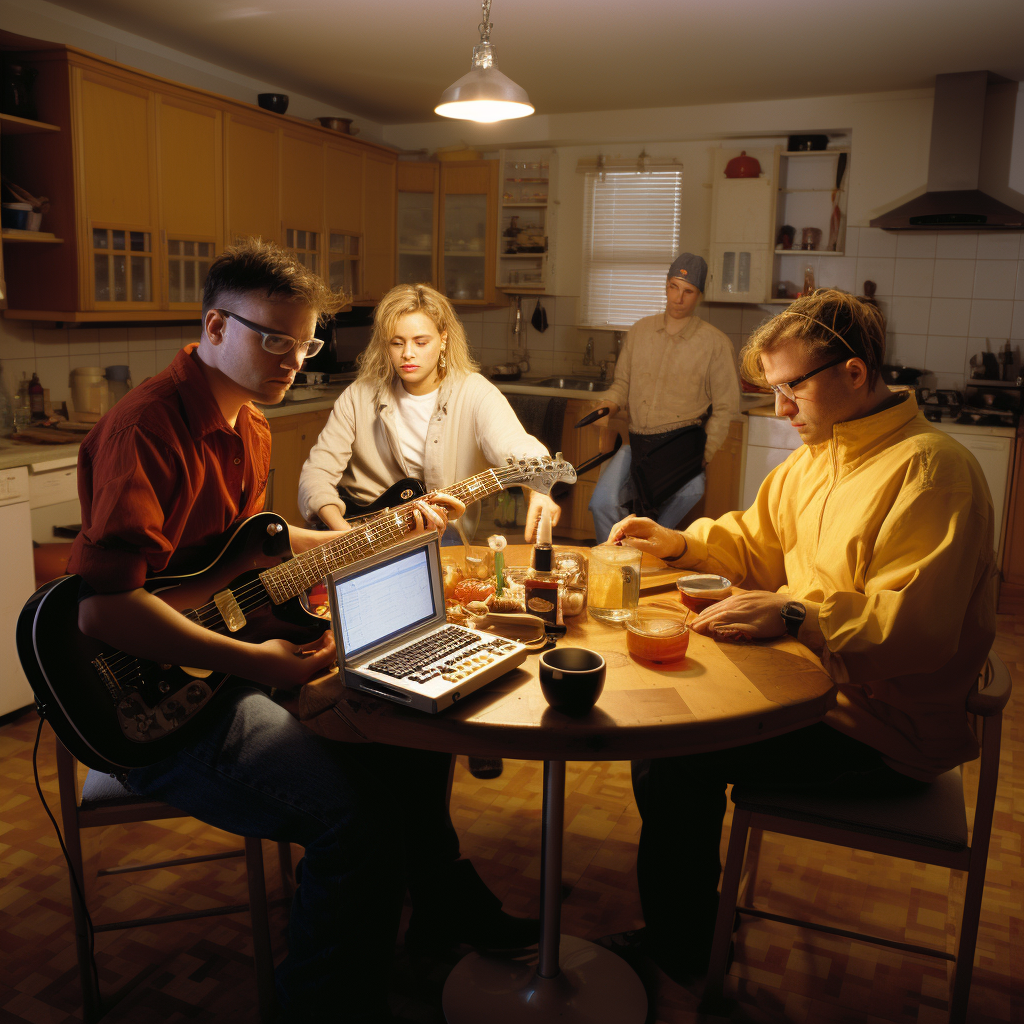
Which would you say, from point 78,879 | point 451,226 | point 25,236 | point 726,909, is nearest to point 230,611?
point 78,879

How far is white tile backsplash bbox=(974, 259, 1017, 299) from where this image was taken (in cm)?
464

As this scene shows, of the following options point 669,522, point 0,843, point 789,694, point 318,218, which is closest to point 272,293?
point 789,694

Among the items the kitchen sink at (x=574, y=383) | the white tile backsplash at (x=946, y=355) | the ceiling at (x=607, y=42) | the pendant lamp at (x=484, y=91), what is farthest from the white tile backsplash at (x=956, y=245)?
the pendant lamp at (x=484, y=91)

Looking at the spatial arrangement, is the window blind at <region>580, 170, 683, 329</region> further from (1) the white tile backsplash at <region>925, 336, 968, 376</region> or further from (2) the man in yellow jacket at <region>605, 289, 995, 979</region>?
(2) the man in yellow jacket at <region>605, 289, 995, 979</region>

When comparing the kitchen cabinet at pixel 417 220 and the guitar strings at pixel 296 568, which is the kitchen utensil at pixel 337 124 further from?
the guitar strings at pixel 296 568

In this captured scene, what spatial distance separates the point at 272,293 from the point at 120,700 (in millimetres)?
750

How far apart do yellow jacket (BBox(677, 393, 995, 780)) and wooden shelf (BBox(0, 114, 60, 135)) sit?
313 cm

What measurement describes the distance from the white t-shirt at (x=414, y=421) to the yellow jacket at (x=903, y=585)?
51.4 inches

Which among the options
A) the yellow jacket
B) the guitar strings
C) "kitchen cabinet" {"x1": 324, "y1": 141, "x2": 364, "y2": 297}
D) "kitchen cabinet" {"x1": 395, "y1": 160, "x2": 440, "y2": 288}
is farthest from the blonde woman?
"kitchen cabinet" {"x1": 395, "y1": 160, "x2": 440, "y2": 288}

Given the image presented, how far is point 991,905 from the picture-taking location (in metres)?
2.07

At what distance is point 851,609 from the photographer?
4.91 ft

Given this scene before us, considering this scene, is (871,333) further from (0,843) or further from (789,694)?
(0,843)

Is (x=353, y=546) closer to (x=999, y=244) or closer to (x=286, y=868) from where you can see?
Result: (x=286, y=868)

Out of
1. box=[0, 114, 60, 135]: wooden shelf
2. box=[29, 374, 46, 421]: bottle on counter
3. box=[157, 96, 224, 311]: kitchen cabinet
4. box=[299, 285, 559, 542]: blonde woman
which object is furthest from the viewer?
box=[157, 96, 224, 311]: kitchen cabinet
